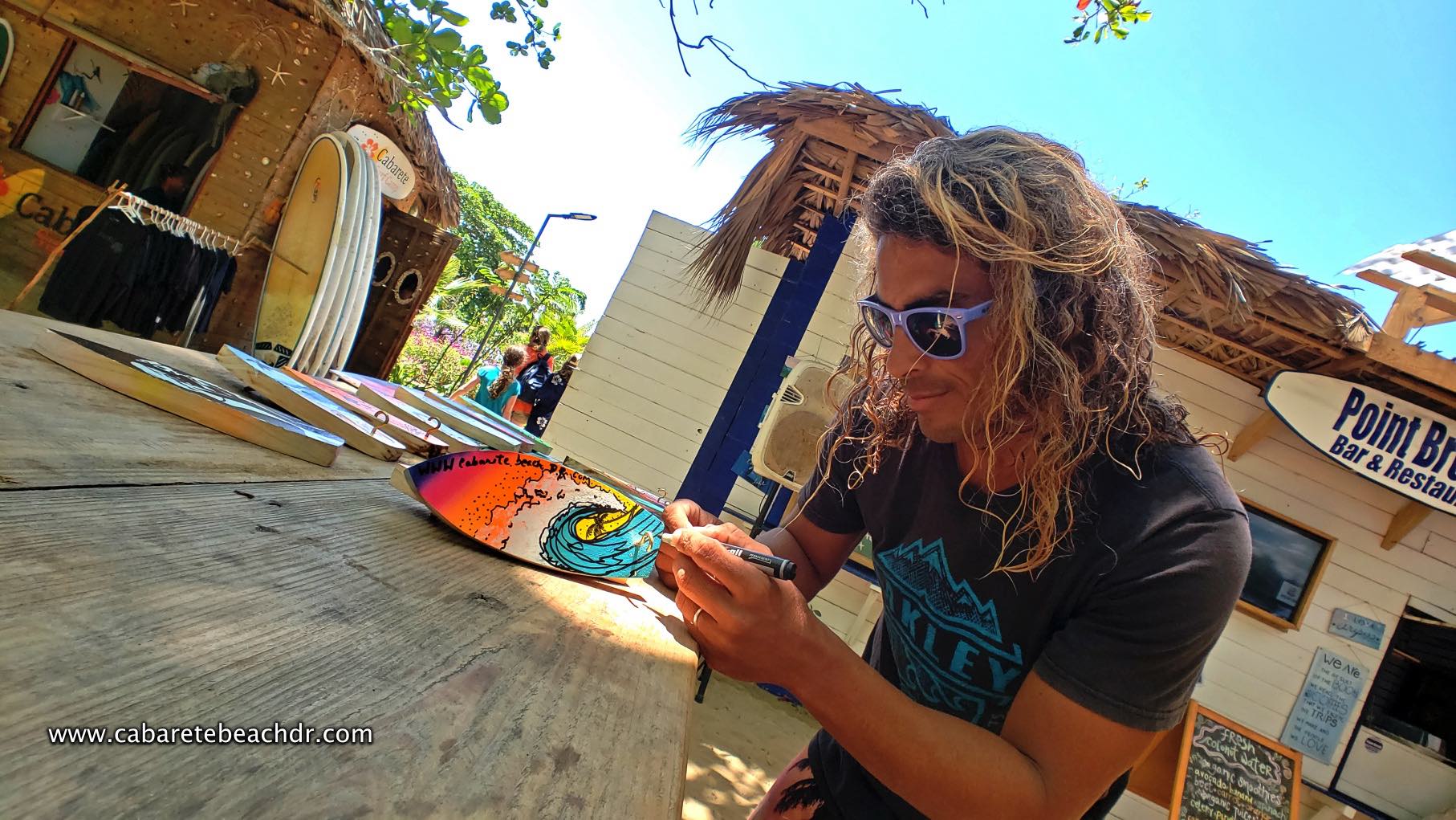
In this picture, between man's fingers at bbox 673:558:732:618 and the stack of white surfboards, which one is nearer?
man's fingers at bbox 673:558:732:618

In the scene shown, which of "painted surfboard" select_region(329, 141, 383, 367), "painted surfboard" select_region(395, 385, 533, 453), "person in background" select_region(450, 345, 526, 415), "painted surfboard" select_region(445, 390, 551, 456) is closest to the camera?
"painted surfboard" select_region(395, 385, 533, 453)

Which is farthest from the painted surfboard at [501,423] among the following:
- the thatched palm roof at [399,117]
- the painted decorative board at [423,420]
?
the thatched palm roof at [399,117]

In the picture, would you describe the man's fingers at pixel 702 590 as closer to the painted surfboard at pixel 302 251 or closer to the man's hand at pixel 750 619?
the man's hand at pixel 750 619

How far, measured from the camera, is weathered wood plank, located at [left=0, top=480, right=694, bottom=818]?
0.43 meters

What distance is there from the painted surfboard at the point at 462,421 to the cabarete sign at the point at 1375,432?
16.8 ft

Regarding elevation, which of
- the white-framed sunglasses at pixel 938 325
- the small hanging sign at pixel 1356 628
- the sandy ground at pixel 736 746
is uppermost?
the small hanging sign at pixel 1356 628

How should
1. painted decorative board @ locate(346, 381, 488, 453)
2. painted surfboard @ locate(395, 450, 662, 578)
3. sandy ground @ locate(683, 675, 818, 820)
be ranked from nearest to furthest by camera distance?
painted surfboard @ locate(395, 450, 662, 578) → painted decorative board @ locate(346, 381, 488, 453) → sandy ground @ locate(683, 675, 818, 820)

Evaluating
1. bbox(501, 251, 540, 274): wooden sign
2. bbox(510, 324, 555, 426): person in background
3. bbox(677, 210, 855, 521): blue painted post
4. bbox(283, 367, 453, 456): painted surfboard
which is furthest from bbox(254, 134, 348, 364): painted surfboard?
bbox(501, 251, 540, 274): wooden sign

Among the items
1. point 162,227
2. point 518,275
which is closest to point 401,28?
point 162,227

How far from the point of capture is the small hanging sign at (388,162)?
700 centimetres

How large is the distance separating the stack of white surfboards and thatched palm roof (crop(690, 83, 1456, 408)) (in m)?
2.47

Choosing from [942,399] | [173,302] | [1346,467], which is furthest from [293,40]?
[1346,467]

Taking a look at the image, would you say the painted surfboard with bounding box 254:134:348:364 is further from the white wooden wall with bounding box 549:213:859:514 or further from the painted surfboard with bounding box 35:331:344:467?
the white wooden wall with bounding box 549:213:859:514

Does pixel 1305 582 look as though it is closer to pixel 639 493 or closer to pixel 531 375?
pixel 639 493
